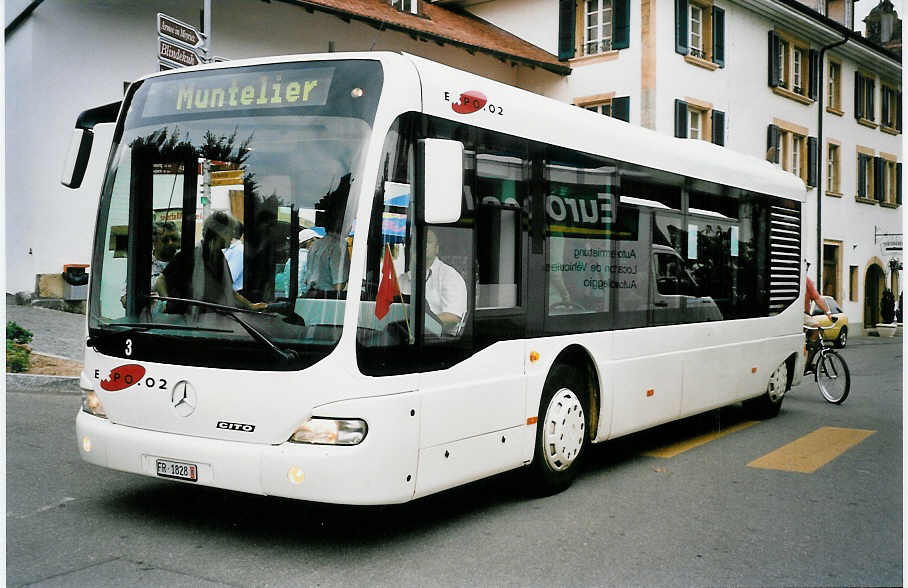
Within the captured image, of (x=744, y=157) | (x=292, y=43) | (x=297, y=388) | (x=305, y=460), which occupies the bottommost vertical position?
(x=305, y=460)

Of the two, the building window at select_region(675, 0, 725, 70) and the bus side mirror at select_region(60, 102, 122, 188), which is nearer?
the bus side mirror at select_region(60, 102, 122, 188)

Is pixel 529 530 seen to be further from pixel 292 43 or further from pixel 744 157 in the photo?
pixel 292 43

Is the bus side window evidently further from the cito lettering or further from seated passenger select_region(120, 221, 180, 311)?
seated passenger select_region(120, 221, 180, 311)

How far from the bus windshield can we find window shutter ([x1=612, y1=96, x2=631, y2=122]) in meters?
19.4

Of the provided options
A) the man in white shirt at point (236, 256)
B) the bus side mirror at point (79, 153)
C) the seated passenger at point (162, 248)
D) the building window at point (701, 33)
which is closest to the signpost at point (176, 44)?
the bus side mirror at point (79, 153)

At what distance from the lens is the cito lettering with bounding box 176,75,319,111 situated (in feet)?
17.6

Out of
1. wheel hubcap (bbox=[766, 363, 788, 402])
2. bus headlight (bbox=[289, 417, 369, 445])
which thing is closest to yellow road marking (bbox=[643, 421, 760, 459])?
wheel hubcap (bbox=[766, 363, 788, 402])

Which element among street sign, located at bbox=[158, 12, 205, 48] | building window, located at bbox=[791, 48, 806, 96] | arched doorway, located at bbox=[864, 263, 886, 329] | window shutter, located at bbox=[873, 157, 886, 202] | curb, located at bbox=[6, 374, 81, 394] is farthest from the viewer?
building window, located at bbox=[791, 48, 806, 96]

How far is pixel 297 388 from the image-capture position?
5.02 m

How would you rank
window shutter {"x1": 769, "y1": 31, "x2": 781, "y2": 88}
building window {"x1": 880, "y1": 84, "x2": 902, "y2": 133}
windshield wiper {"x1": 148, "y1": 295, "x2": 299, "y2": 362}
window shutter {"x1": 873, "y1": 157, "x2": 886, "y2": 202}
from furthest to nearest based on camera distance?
1. window shutter {"x1": 769, "y1": 31, "x2": 781, "y2": 88}
2. window shutter {"x1": 873, "y1": 157, "x2": 886, "y2": 202}
3. building window {"x1": 880, "y1": 84, "x2": 902, "y2": 133}
4. windshield wiper {"x1": 148, "y1": 295, "x2": 299, "y2": 362}

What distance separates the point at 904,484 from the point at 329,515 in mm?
4135

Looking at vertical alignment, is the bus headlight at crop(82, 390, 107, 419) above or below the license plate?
above

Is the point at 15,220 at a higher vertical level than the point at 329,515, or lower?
higher

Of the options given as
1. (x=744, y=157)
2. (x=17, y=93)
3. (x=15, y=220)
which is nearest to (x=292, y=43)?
(x=17, y=93)
